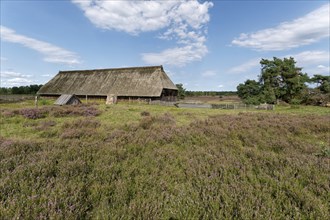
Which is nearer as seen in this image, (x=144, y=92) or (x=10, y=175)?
(x=10, y=175)

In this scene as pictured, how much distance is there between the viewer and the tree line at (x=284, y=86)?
3347cm

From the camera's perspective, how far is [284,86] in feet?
116

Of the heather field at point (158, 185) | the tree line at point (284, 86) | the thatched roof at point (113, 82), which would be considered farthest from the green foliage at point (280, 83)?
the heather field at point (158, 185)

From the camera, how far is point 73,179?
254 cm

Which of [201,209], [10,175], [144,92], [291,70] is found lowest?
[201,209]

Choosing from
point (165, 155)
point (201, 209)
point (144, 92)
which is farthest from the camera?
point (144, 92)

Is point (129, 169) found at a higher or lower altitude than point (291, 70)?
lower

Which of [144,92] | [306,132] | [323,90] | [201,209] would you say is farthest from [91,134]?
[323,90]

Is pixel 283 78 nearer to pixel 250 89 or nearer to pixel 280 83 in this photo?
pixel 280 83

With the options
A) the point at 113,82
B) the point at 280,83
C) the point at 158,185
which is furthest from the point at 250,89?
the point at 158,185

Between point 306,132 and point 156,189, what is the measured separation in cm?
721

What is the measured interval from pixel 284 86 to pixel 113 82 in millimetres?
34800

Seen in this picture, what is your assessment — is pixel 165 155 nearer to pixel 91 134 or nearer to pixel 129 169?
pixel 129 169

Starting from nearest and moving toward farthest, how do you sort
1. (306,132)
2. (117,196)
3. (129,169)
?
(117,196)
(129,169)
(306,132)
